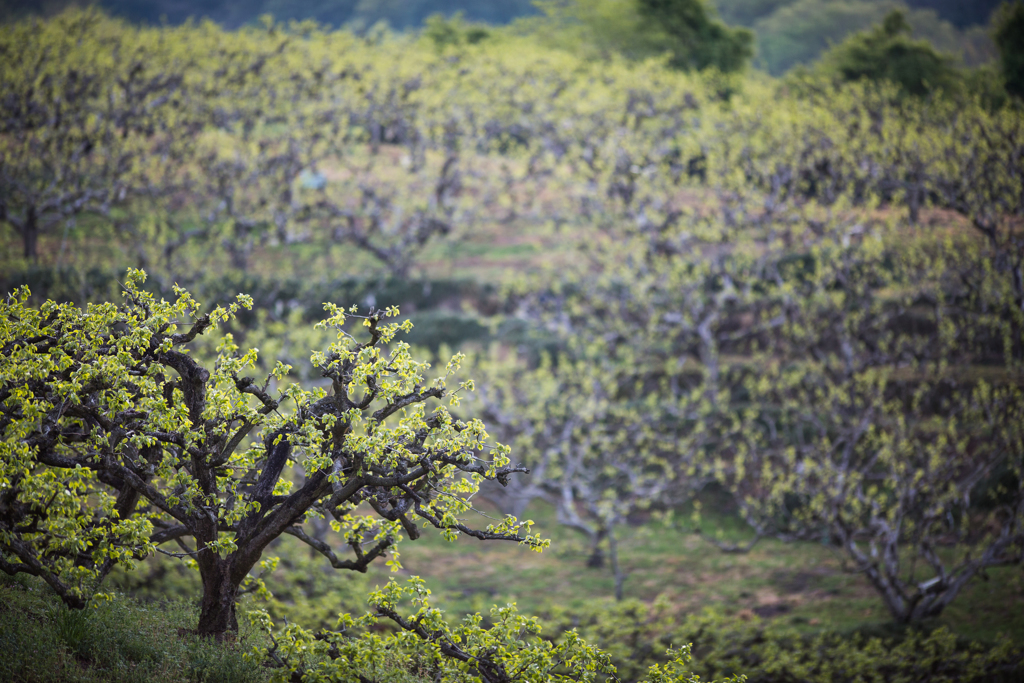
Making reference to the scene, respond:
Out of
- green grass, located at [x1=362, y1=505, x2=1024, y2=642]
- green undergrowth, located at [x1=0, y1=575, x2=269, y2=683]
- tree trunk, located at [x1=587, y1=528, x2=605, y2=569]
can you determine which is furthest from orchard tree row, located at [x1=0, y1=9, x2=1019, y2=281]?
green undergrowth, located at [x1=0, y1=575, x2=269, y2=683]

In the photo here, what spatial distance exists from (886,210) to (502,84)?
2604cm

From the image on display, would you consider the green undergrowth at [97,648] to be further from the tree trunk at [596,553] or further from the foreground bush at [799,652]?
the tree trunk at [596,553]

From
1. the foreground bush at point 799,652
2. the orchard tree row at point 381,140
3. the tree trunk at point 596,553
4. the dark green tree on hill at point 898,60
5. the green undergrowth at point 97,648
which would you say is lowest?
the tree trunk at point 596,553

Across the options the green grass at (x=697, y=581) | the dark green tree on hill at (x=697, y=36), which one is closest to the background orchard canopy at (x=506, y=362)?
the green grass at (x=697, y=581)

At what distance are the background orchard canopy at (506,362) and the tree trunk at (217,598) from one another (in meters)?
0.06

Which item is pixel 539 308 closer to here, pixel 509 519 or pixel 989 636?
pixel 989 636

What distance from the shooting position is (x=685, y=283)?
33844 mm

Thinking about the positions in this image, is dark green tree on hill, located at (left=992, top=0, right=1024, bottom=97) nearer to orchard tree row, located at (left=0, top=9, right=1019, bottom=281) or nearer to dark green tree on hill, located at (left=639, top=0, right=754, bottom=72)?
orchard tree row, located at (left=0, top=9, right=1019, bottom=281)

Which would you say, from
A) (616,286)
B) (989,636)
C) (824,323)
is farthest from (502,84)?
(989,636)

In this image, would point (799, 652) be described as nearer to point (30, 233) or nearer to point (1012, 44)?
point (30, 233)

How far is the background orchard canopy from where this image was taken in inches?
408

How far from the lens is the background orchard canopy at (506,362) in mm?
10359

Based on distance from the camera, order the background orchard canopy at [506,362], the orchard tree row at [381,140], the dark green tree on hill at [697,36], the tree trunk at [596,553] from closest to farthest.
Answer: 1. the background orchard canopy at [506,362]
2. the tree trunk at [596,553]
3. the orchard tree row at [381,140]
4. the dark green tree on hill at [697,36]

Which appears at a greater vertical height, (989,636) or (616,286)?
(616,286)
